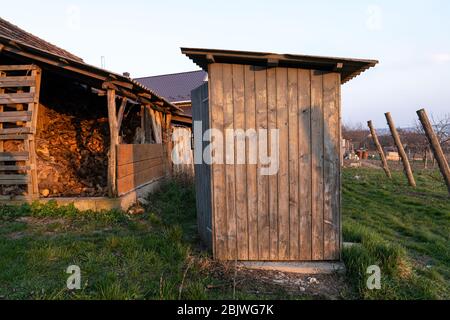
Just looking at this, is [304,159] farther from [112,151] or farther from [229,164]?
[112,151]

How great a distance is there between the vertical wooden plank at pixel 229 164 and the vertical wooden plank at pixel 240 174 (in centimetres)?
4

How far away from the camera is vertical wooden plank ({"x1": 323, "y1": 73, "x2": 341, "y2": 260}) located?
13.1 ft

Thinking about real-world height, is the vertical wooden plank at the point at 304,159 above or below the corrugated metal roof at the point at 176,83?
below

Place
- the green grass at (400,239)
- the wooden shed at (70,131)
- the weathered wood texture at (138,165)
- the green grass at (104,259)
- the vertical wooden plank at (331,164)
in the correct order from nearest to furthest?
the green grass at (104,259) → the green grass at (400,239) → the vertical wooden plank at (331,164) → the wooden shed at (70,131) → the weathered wood texture at (138,165)

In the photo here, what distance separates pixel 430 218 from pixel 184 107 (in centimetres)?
1569

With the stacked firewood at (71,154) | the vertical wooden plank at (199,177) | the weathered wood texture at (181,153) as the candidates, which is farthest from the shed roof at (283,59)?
the weathered wood texture at (181,153)

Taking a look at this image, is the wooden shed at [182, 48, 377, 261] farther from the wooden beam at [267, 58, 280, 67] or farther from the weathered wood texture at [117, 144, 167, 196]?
the weathered wood texture at [117, 144, 167, 196]

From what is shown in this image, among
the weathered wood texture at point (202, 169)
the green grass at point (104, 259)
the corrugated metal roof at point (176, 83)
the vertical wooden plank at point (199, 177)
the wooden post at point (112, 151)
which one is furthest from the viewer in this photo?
the corrugated metal roof at point (176, 83)

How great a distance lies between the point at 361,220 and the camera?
264 inches

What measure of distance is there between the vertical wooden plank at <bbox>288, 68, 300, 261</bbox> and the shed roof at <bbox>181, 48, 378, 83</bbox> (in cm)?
24

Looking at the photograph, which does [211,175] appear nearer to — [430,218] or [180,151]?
[430,218]

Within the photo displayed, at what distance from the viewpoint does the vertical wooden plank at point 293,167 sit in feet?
13.2
